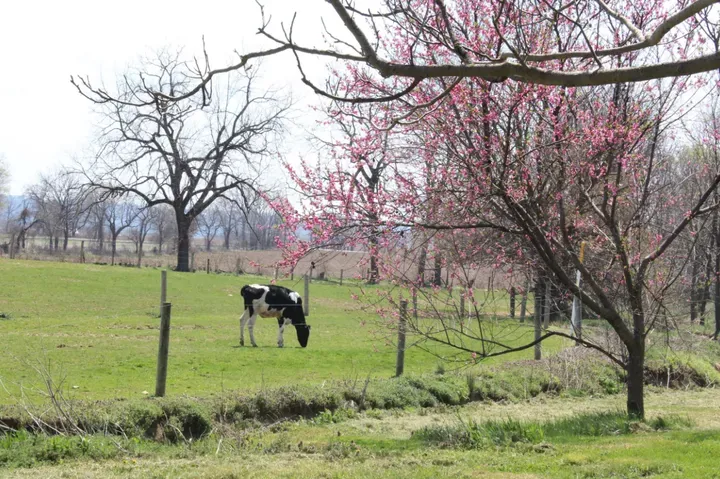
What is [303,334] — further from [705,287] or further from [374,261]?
[705,287]

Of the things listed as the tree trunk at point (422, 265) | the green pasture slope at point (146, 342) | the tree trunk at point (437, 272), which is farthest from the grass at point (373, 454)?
the tree trunk at point (437, 272)

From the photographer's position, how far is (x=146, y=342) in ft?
54.3

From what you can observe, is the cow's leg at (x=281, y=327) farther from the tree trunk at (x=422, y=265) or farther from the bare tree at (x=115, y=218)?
the bare tree at (x=115, y=218)

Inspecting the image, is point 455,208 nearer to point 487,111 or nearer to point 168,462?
point 487,111

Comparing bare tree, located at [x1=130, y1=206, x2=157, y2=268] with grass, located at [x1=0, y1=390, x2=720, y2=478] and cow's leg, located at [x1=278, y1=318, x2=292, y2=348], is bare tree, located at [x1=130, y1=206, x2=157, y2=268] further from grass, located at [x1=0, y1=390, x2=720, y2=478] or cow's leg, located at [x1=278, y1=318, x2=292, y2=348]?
grass, located at [x1=0, y1=390, x2=720, y2=478]

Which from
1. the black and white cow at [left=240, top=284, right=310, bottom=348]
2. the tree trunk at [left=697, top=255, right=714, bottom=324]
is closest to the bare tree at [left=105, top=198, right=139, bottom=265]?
the black and white cow at [left=240, top=284, right=310, bottom=348]

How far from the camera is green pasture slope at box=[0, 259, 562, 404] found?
12047 mm

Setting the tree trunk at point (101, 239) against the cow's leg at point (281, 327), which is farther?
the tree trunk at point (101, 239)

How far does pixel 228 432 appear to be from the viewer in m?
9.33

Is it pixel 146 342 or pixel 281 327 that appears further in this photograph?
pixel 281 327

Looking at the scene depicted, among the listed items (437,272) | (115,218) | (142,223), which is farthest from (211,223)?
(437,272)

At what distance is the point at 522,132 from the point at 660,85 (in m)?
2.02

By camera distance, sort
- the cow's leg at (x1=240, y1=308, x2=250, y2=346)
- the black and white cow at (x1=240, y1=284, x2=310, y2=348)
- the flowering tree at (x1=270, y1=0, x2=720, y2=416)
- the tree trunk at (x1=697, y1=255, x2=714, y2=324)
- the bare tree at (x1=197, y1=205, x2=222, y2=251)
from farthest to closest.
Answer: the bare tree at (x1=197, y1=205, x2=222, y2=251)
the black and white cow at (x1=240, y1=284, x2=310, y2=348)
the cow's leg at (x1=240, y1=308, x2=250, y2=346)
the tree trunk at (x1=697, y1=255, x2=714, y2=324)
the flowering tree at (x1=270, y1=0, x2=720, y2=416)

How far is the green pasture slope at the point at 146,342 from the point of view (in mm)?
12047
